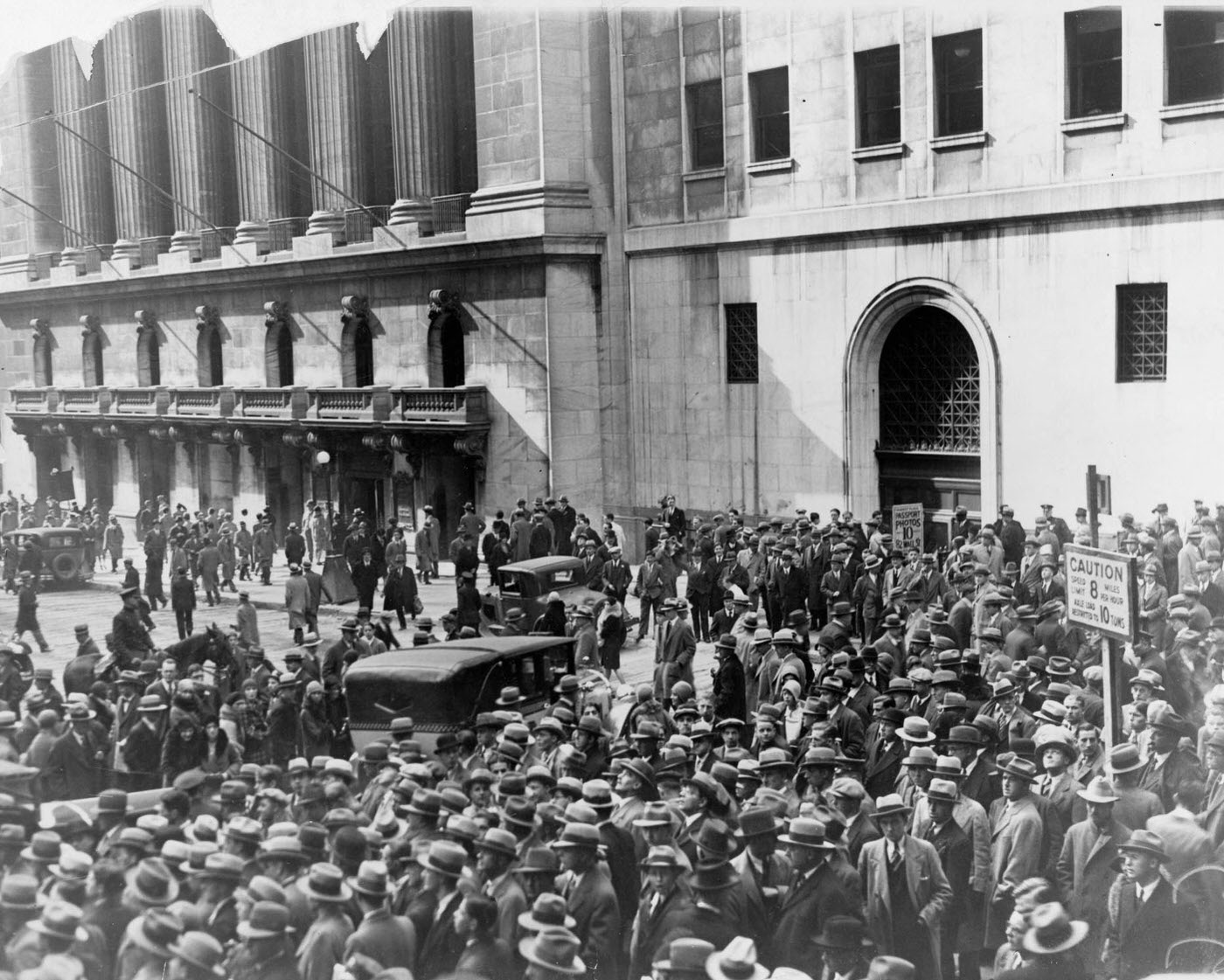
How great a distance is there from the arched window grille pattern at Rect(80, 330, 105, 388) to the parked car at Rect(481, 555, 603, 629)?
88.8ft

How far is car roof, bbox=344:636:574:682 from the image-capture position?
46.2 ft

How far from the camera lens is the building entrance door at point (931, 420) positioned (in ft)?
85.0

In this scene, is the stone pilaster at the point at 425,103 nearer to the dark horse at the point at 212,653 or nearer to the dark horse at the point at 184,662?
the dark horse at the point at 184,662

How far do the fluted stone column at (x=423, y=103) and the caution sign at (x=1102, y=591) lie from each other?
79.4 feet

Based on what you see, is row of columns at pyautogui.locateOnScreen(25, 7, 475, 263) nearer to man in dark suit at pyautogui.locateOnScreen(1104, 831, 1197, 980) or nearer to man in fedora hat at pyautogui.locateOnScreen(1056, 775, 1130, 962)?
man in fedora hat at pyautogui.locateOnScreen(1056, 775, 1130, 962)

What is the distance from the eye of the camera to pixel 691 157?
98.2 feet

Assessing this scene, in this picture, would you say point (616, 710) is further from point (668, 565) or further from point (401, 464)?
point (401, 464)

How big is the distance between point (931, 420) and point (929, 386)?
2.21ft

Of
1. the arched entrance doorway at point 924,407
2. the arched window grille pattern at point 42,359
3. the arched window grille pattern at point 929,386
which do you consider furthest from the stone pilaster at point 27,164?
the arched window grille pattern at point 929,386

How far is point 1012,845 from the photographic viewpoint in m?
9.69

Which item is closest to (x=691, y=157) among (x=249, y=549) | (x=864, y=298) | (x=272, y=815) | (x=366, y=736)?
(x=864, y=298)

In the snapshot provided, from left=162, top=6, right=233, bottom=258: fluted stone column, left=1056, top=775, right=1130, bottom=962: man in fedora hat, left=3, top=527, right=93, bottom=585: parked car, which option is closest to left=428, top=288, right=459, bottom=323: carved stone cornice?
left=162, top=6, right=233, bottom=258: fluted stone column

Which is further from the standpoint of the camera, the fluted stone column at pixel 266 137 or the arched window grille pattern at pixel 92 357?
the arched window grille pattern at pixel 92 357

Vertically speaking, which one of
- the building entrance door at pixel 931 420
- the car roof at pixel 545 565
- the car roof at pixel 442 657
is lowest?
the car roof at pixel 442 657
